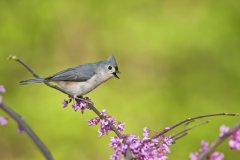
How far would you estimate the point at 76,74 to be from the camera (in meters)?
2.54

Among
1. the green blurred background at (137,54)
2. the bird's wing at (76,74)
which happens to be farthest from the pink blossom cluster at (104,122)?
the green blurred background at (137,54)

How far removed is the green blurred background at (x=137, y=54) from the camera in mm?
4957

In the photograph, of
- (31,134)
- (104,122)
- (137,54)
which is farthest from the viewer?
(137,54)

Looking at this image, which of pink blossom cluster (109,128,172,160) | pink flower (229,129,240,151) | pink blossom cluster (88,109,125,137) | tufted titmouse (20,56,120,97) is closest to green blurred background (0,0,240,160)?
tufted titmouse (20,56,120,97)

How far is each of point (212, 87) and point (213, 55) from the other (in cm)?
31

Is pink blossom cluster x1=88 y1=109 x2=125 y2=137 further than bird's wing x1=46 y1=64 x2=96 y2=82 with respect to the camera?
No

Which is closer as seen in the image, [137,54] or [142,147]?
[142,147]

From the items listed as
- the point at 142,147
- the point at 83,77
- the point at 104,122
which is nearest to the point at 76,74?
the point at 83,77

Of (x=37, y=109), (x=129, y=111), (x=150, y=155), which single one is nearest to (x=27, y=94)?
(x=37, y=109)

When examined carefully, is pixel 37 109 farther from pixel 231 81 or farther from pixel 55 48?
pixel 231 81

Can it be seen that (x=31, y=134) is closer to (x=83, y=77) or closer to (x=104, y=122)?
(x=104, y=122)

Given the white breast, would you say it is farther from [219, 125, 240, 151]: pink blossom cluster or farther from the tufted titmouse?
[219, 125, 240, 151]: pink blossom cluster

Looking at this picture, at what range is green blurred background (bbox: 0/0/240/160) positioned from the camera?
4.96 m

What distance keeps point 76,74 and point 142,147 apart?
105 centimetres
